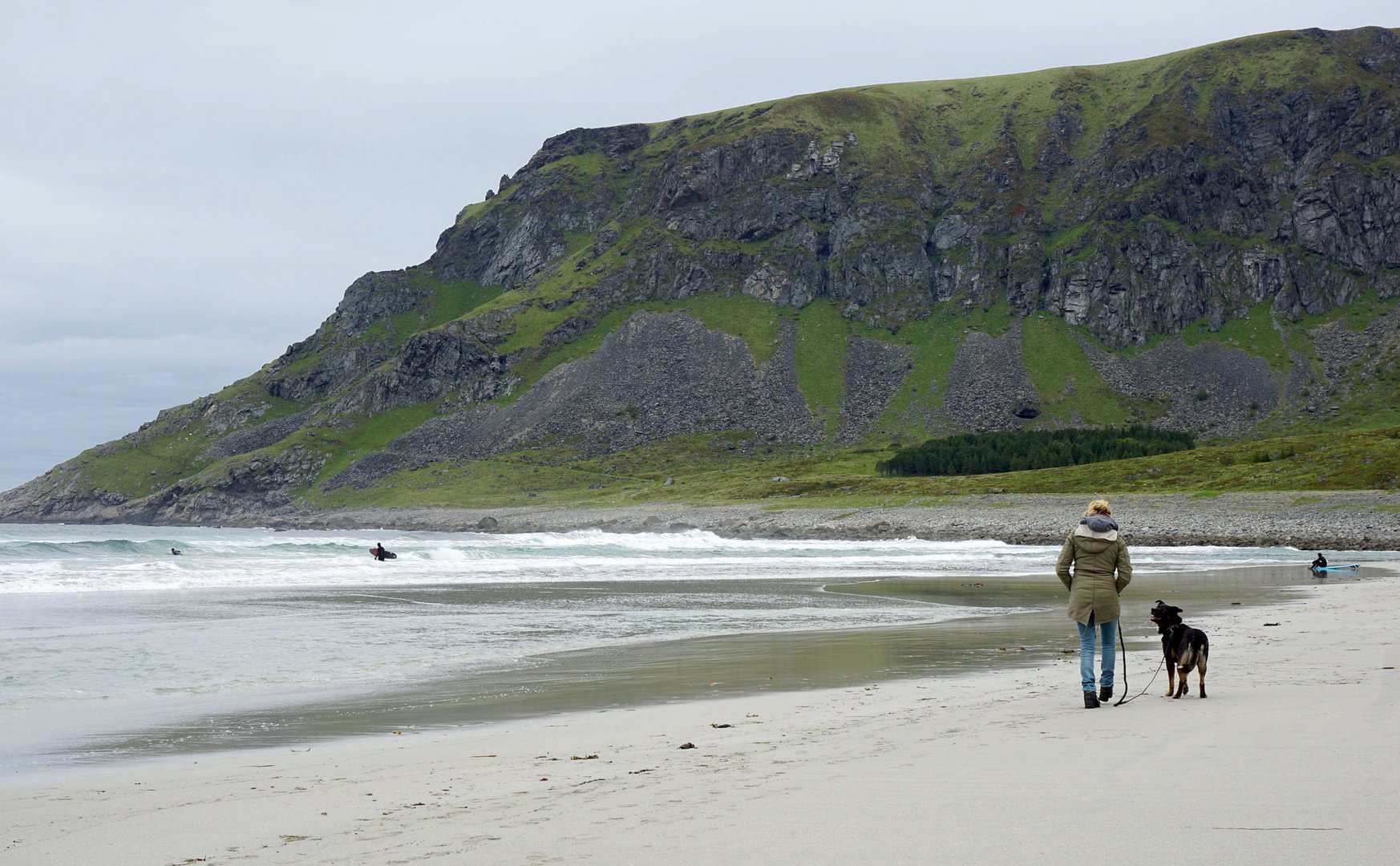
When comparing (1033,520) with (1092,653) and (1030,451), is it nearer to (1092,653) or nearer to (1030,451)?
(1030,451)

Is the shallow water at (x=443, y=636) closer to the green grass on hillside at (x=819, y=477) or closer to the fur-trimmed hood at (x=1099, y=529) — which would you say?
the fur-trimmed hood at (x=1099, y=529)

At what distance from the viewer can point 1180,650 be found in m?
12.2

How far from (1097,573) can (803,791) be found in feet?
20.7

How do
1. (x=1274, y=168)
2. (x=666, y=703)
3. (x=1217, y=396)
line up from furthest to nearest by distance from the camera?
(x=1274, y=168), (x=1217, y=396), (x=666, y=703)

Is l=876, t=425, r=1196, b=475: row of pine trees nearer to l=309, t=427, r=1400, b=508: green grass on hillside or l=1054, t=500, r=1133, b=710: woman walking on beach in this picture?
l=309, t=427, r=1400, b=508: green grass on hillside

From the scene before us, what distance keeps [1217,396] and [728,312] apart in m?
88.4

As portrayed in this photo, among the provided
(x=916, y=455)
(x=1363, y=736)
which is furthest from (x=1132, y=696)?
(x=916, y=455)

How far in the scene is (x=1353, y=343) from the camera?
168750 millimetres

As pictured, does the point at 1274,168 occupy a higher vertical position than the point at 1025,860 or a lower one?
higher

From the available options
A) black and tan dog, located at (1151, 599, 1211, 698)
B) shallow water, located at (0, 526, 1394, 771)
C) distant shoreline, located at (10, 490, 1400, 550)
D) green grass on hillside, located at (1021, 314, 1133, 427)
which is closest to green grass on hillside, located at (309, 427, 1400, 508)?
distant shoreline, located at (10, 490, 1400, 550)

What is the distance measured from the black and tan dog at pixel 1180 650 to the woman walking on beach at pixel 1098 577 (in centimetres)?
56

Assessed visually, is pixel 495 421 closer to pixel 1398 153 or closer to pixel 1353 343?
pixel 1353 343

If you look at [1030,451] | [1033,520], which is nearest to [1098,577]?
[1033,520]

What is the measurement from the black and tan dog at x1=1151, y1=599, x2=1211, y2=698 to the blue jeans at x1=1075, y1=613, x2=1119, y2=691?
576 mm
